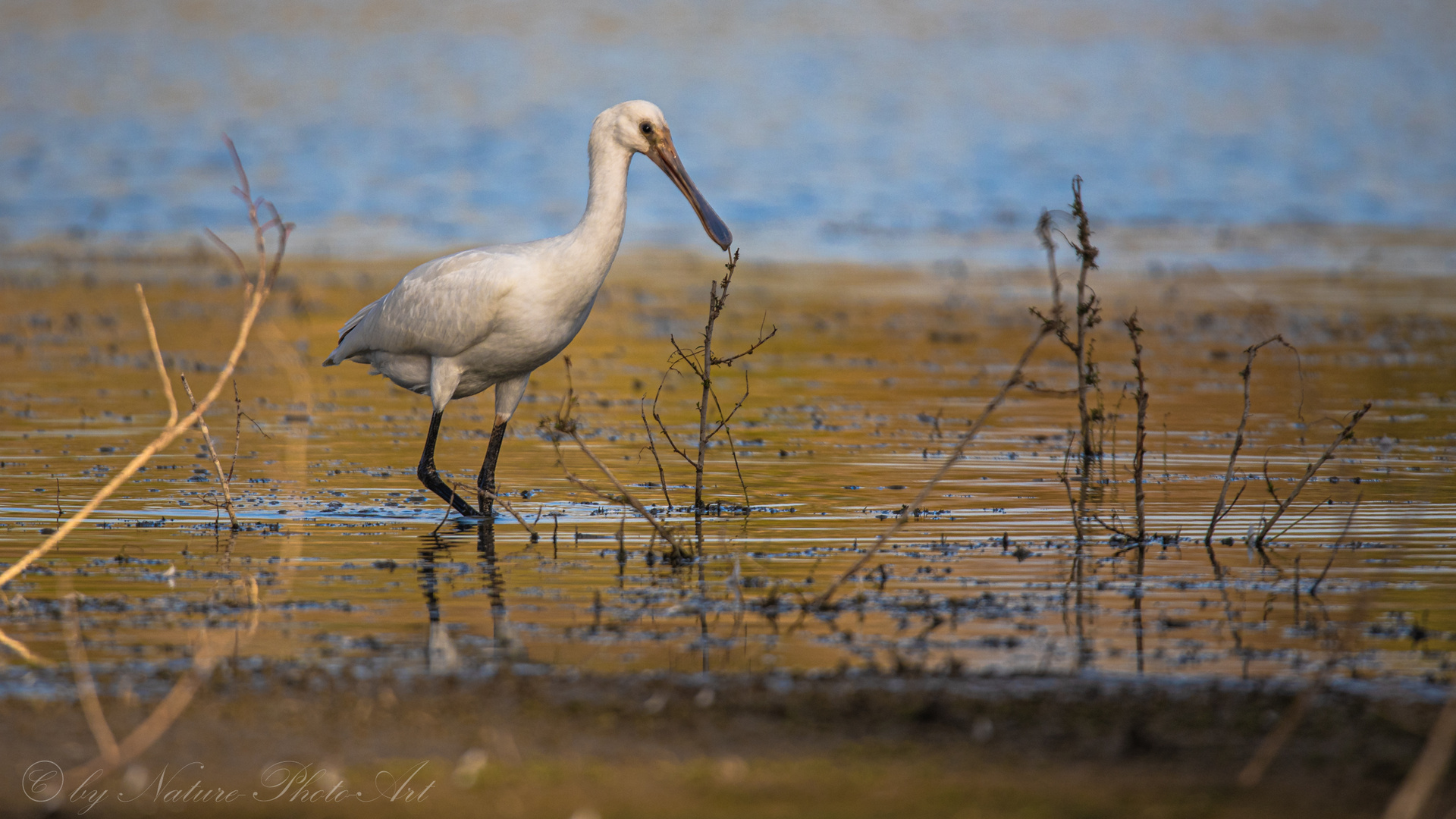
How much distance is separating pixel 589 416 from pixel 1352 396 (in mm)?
5653

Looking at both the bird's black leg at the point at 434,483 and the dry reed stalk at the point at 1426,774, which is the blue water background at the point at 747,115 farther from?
the dry reed stalk at the point at 1426,774

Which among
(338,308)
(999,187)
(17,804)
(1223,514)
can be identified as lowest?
(17,804)

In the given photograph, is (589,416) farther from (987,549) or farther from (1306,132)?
(1306,132)

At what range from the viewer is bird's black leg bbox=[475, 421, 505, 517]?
8734 millimetres

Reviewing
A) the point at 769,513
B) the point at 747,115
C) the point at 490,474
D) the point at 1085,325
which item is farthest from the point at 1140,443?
the point at 747,115

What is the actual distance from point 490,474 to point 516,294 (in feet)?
3.56

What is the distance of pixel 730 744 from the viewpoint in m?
4.73

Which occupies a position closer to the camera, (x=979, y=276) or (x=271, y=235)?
(x=979, y=276)

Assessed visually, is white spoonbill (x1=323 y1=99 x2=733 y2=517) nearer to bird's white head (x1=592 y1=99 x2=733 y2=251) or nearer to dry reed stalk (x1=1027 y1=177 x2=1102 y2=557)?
bird's white head (x1=592 y1=99 x2=733 y2=251)

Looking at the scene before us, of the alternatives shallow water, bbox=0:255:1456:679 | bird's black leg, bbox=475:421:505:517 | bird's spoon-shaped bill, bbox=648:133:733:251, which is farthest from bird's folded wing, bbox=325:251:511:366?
bird's spoon-shaped bill, bbox=648:133:733:251

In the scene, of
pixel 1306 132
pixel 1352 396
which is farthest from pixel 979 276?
pixel 1306 132

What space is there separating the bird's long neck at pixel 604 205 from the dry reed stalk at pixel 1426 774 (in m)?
5.01

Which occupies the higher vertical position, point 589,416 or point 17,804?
point 589,416

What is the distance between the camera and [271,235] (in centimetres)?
2438
